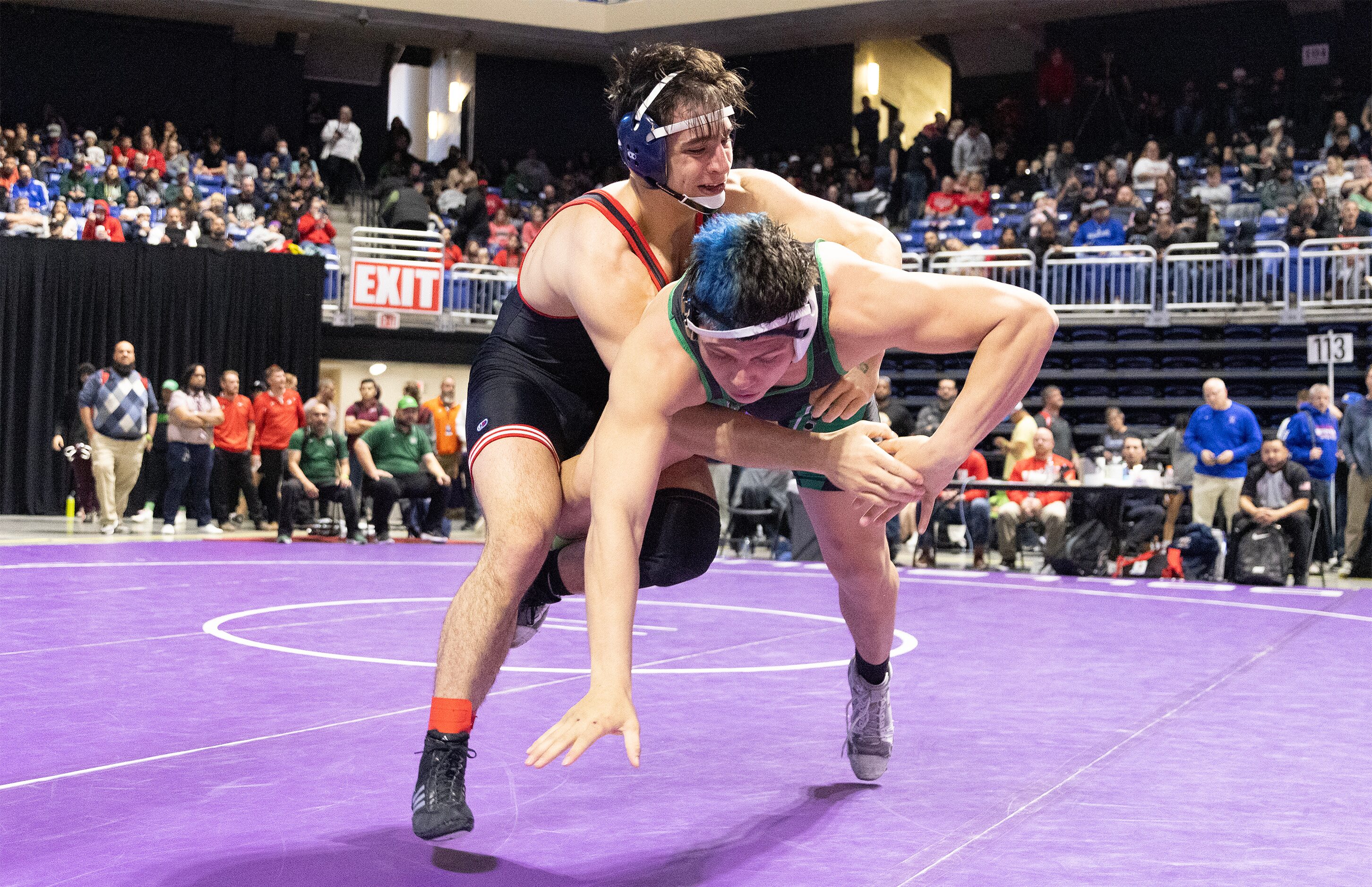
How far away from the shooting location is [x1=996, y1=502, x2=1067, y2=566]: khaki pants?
9.98 m

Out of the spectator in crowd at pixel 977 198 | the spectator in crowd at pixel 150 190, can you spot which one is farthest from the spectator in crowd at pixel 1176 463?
the spectator in crowd at pixel 150 190

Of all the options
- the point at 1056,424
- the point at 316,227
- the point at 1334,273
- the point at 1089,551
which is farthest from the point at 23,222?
the point at 1334,273

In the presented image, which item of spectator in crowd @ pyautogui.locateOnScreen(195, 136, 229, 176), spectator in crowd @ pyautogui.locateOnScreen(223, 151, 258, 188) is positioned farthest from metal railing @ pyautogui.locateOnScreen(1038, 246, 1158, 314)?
spectator in crowd @ pyautogui.locateOnScreen(195, 136, 229, 176)

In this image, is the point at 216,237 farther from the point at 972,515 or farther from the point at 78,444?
the point at 972,515

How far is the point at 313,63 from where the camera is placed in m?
21.7

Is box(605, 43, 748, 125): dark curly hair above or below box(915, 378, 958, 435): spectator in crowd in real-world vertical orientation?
above

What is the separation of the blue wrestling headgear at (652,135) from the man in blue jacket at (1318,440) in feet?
25.8

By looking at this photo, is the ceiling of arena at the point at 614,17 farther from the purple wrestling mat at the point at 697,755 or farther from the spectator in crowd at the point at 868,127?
the purple wrestling mat at the point at 697,755

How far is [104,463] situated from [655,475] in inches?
364

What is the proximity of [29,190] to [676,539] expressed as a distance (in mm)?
13309

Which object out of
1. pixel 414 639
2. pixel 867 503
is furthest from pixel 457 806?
pixel 414 639

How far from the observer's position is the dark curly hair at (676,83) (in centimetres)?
284

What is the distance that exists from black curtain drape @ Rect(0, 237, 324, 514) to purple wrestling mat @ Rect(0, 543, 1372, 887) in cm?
806

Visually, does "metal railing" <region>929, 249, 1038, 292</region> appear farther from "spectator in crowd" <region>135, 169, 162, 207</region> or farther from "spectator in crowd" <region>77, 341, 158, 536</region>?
"spectator in crowd" <region>135, 169, 162, 207</region>
